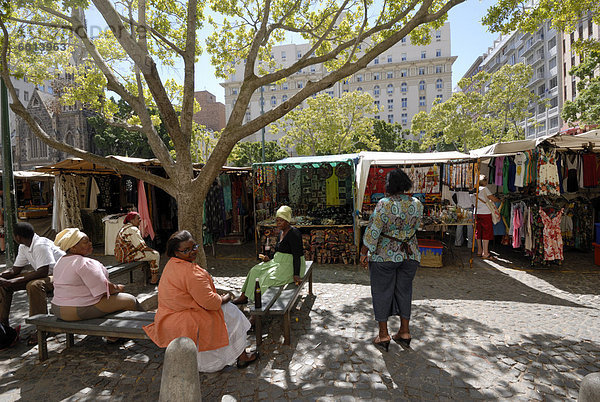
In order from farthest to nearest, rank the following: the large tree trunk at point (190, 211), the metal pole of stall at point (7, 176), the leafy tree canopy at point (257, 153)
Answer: the leafy tree canopy at point (257, 153) < the metal pole of stall at point (7, 176) < the large tree trunk at point (190, 211)

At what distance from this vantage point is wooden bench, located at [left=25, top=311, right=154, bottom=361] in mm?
3461

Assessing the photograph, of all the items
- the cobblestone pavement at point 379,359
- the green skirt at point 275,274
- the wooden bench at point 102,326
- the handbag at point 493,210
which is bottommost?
the cobblestone pavement at point 379,359

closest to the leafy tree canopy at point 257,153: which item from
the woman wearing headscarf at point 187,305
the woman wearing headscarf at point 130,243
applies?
the woman wearing headscarf at point 130,243

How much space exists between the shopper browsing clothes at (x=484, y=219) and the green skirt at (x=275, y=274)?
5.53 metres

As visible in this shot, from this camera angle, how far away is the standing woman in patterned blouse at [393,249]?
3.71 m

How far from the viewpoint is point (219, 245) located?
37.1 feet

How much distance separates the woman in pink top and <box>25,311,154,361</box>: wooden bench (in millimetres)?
94

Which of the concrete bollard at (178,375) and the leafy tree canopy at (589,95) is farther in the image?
the leafy tree canopy at (589,95)

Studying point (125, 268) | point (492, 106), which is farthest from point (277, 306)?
point (492, 106)

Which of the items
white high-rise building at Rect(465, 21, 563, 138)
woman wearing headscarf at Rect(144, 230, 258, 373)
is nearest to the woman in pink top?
woman wearing headscarf at Rect(144, 230, 258, 373)

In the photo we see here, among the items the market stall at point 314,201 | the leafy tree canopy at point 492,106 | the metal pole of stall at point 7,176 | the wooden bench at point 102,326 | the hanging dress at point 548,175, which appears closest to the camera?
the wooden bench at point 102,326

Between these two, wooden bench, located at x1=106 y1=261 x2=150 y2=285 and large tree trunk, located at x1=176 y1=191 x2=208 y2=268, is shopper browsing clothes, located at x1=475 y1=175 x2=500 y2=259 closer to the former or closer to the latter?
large tree trunk, located at x1=176 y1=191 x2=208 y2=268

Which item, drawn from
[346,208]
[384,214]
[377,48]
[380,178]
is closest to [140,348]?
[384,214]

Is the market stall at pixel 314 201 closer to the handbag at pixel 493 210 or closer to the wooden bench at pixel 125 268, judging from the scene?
the wooden bench at pixel 125 268
